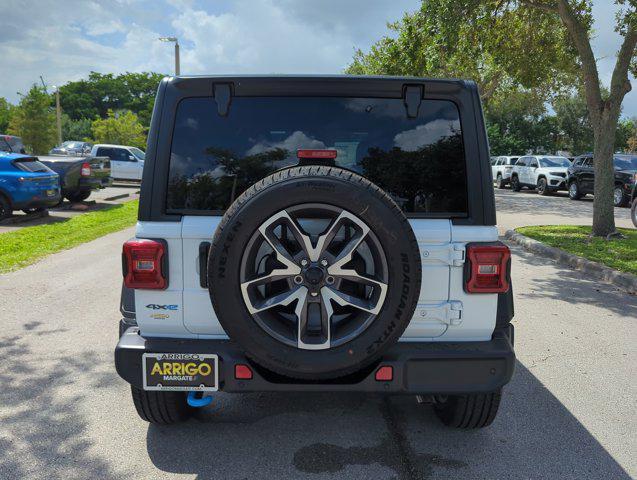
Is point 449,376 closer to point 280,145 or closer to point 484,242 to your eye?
point 484,242

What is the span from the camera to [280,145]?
114 inches

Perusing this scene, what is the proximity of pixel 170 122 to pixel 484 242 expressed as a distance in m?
1.72

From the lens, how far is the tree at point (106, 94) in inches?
4104

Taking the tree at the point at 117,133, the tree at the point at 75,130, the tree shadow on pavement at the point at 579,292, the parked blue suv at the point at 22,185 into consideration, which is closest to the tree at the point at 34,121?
the tree at the point at 117,133

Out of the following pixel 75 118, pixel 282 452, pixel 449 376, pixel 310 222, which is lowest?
pixel 282 452

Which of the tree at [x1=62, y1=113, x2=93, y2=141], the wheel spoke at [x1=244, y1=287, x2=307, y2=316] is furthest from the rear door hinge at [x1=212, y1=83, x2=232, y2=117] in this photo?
the tree at [x1=62, y1=113, x2=93, y2=141]

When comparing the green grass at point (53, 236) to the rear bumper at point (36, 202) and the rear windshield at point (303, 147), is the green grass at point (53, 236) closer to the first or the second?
the rear bumper at point (36, 202)

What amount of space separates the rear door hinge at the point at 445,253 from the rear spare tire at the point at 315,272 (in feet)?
0.89

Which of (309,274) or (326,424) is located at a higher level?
(309,274)

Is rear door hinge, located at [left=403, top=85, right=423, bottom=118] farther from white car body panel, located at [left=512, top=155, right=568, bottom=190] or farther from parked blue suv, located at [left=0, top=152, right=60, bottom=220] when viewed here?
white car body panel, located at [left=512, top=155, right=568, bottom=190]

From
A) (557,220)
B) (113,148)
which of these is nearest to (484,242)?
(557,220)

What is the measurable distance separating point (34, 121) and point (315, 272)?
37.6 meters

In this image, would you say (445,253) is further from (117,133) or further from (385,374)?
(117,133)

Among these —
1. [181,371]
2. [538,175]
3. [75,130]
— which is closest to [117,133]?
[538,175]
